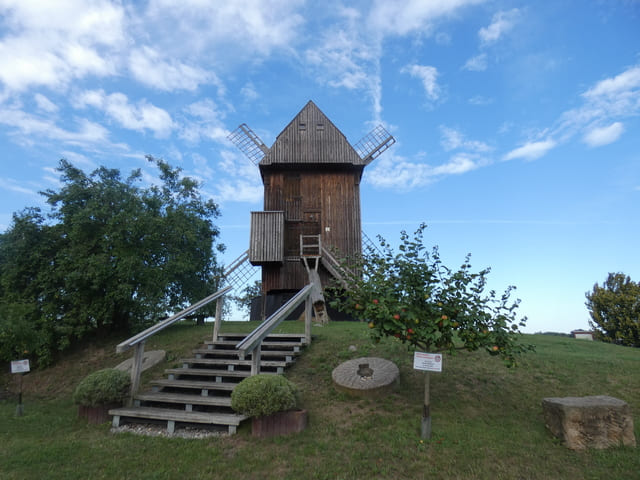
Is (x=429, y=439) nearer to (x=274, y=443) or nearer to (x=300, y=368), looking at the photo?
(x=274, y=443)

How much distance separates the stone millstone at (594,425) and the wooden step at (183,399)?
17.2 feet

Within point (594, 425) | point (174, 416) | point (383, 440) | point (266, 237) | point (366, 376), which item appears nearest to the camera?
point (594, 425)

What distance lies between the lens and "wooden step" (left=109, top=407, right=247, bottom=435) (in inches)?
233

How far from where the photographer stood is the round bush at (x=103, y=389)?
6.78 metres

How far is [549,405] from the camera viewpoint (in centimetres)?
574

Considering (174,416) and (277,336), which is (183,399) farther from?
(277,336)

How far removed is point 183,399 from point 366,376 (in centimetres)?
349

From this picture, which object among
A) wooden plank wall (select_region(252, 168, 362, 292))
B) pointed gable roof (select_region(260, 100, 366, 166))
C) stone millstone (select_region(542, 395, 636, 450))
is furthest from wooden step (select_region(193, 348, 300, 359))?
pointed gable roof (select_region(260, 100, 366, 166))

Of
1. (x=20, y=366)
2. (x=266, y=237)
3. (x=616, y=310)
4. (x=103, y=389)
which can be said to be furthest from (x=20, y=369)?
(x=616, y=310)

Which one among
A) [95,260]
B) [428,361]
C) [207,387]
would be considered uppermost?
[95,260]

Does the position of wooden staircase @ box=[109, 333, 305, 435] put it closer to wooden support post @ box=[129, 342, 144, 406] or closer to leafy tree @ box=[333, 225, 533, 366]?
wooden support post @ box=[129, 342, 144, 406]

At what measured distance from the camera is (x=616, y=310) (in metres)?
26.7

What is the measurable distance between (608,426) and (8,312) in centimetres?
1348

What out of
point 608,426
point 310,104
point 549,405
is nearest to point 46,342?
point 549,405
